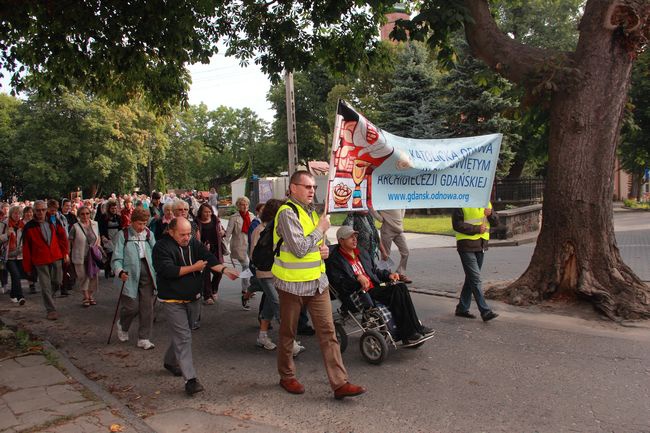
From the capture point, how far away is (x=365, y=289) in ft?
18.8

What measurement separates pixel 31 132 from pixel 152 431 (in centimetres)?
4523

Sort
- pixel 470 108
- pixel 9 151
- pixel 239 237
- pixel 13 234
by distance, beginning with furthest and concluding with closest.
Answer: pixel 9 151 < pixel 470 108 < pixel 13 234 < pixel 239 237

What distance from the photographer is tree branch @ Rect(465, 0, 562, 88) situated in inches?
313

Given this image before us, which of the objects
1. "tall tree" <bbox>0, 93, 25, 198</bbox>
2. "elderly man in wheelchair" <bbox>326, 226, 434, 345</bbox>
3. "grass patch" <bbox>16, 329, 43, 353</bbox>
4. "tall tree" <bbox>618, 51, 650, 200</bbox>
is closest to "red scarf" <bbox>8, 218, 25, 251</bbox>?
"grass patch" <bbox>16, 329, 43, 353</bbox>

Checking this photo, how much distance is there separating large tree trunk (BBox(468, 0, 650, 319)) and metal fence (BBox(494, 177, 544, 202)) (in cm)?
2099

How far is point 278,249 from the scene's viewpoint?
190 inches

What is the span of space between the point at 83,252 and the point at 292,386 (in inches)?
246

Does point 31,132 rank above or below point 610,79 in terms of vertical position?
above

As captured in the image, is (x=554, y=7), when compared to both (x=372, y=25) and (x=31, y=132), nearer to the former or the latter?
(x=372, y=25)

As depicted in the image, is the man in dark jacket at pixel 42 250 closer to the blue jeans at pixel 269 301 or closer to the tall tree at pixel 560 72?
the tall tree at pixel 560 72

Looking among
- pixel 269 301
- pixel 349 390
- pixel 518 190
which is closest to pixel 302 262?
pixel 349 390

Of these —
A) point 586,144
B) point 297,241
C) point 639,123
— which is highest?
point 639,123

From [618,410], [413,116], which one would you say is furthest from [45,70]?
[413,116]

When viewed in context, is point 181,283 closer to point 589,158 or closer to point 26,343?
point 26,343
